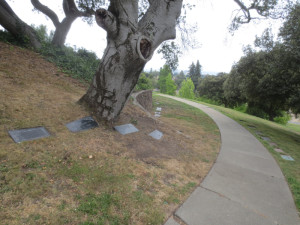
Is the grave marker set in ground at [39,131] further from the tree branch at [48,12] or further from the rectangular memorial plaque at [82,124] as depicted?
the tree branch at [48,12]

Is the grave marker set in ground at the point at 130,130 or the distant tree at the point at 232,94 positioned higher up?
the distant tree at the point at 232,94

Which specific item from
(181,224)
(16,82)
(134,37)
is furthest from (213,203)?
(16,82)

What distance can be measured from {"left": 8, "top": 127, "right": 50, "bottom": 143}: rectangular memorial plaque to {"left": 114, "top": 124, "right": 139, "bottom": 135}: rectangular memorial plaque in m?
1.54

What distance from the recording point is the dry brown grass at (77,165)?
174 centimetres

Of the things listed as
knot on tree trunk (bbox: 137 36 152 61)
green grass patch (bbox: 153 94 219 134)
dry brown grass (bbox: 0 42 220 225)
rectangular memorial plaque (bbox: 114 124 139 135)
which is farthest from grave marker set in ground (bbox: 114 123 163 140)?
green grass patch (bbox: 153 94 219 134)

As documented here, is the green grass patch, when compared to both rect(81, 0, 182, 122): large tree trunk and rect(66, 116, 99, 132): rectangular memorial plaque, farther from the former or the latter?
rect(66, 116, 99, 132): rectangular memorial plaque

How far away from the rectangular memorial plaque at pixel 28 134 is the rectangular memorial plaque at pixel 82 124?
0.51 metres

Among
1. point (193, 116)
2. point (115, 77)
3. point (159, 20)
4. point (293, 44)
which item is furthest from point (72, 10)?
point (293, 44)

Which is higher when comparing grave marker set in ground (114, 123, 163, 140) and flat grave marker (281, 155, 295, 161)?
flat grave marker (281, 155, 295, 161)

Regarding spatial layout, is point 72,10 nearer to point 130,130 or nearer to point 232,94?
point 130,130

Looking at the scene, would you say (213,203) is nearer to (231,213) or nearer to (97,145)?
(231,213)

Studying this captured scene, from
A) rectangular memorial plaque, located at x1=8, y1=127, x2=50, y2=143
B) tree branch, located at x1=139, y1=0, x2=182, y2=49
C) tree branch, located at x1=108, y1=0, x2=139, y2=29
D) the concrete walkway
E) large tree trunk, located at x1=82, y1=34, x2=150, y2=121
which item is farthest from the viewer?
tree branch, located at x1=139, y1=0, x2=182, y2=49

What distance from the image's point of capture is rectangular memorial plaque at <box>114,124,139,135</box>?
13.0 feet

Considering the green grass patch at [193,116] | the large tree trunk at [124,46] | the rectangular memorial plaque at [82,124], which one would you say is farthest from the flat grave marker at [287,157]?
the rectangular memorial plaque at [82,124]
